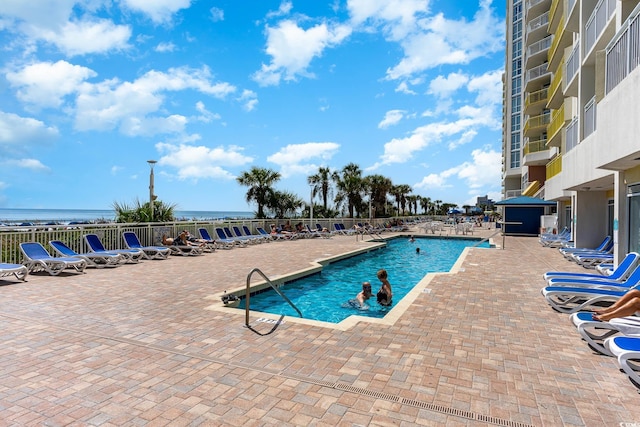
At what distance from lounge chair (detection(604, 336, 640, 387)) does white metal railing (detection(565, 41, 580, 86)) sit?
→ 1339 centimetres

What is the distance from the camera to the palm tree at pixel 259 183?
82.5ft

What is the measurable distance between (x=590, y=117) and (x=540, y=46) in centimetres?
2579

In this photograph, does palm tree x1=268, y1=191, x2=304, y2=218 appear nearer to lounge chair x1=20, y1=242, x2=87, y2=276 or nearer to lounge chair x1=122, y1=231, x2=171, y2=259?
lounge chair x1=122, y1=231, x2=171, y2=259

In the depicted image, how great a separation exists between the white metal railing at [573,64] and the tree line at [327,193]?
625 inches

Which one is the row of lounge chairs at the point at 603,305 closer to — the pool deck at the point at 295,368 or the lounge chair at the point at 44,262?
the pool deck at the point at 295,368

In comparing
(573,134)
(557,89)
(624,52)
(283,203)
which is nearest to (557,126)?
(557,89)

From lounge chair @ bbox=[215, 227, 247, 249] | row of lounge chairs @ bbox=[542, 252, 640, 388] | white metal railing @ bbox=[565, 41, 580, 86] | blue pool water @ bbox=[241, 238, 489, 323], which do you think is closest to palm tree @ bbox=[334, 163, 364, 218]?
blue pool water @ bbox=[241, 238, 489, 323]

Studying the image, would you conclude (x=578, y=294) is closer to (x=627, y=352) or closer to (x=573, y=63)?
(x=627, y=352)

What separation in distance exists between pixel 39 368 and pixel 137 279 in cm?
518

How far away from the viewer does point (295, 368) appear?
380 centimetres

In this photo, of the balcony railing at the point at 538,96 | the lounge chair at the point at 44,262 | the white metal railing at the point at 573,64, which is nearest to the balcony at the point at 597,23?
the white metal railing at the point at 573,64

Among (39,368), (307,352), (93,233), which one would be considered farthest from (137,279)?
(307,352)

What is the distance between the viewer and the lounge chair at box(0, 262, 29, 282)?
805 centimetres

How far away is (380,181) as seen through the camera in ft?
122
